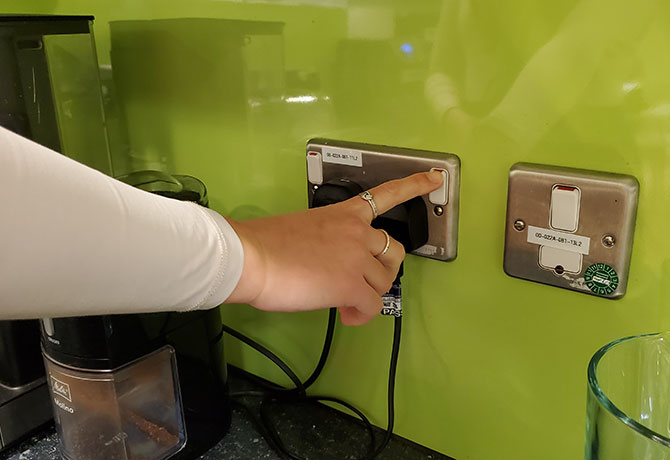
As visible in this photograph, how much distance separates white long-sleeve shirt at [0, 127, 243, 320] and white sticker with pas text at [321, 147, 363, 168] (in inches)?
7.7

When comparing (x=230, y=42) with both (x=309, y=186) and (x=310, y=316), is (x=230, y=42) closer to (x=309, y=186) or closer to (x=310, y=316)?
(x=309, y=186)

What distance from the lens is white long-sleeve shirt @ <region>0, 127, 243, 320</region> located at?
33 centimetres

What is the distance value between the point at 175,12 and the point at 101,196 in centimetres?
42

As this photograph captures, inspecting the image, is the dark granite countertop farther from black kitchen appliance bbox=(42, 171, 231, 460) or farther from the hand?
the hand

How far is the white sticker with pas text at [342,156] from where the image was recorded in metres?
0.59

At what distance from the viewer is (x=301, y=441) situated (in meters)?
0.68

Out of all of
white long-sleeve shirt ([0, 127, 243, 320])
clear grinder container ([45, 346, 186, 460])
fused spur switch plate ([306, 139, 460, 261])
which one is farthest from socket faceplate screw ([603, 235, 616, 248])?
clear grinder container ([45, 346, 186, 460])

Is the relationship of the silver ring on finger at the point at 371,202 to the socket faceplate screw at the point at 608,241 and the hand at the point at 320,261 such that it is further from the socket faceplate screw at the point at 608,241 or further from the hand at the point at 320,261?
the socket faceplate screw at the point at 608,241

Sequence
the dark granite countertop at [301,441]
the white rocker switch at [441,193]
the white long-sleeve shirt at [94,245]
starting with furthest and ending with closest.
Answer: the dark granite countertop at [301,441], the white rocker switch at [441,193], the white long-sleeve shirt at [94,245]

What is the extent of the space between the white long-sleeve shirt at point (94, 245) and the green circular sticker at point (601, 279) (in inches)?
10.4

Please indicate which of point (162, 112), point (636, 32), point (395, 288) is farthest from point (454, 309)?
point (162, 112)

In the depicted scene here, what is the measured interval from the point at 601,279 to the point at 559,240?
0.14ft

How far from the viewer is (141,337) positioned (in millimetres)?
594

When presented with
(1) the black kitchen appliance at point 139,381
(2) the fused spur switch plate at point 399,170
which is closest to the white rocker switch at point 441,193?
(2) the fused spur switch plate at point 399,170
